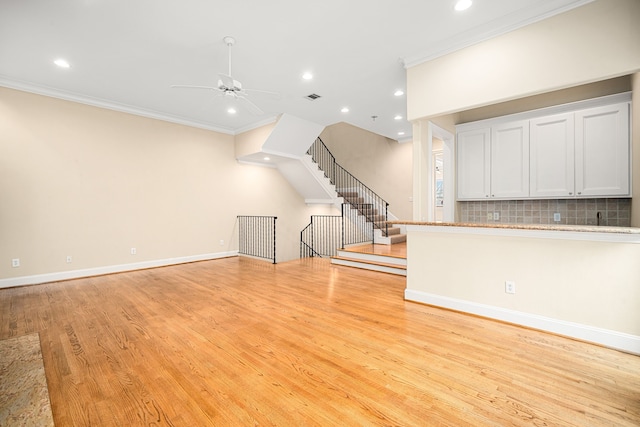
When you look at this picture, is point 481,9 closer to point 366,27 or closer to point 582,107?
point 366,27

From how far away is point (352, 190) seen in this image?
973cm

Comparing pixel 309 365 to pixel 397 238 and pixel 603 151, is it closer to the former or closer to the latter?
pixel 603 151

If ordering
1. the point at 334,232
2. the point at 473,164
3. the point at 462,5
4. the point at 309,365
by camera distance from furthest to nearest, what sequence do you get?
1. the point at 334,232
2. the point at 473,164
3. the point at 462,5
4. the point at 309,365

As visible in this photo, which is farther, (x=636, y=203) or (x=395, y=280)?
(x=395, y=280)

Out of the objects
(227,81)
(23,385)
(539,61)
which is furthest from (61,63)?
(539,61)

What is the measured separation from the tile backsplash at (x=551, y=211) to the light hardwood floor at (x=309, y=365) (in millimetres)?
2028

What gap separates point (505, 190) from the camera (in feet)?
13.8

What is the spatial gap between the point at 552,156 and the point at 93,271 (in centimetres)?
802

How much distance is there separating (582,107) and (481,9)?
2.03 m

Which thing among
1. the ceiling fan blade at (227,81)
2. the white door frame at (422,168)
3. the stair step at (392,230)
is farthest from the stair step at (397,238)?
the ceiling fan blade at (227,81)

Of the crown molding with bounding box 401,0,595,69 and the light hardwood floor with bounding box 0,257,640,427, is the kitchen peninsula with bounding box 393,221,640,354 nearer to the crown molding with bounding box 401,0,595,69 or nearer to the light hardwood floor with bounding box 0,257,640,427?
the light hardwood floor with bounding box 0,257,640,427

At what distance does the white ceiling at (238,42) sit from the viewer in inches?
116

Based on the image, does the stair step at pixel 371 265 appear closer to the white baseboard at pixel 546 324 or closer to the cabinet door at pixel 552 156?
the white baseboard at pixel 546 324

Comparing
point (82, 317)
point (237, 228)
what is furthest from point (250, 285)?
point (237, 228)
